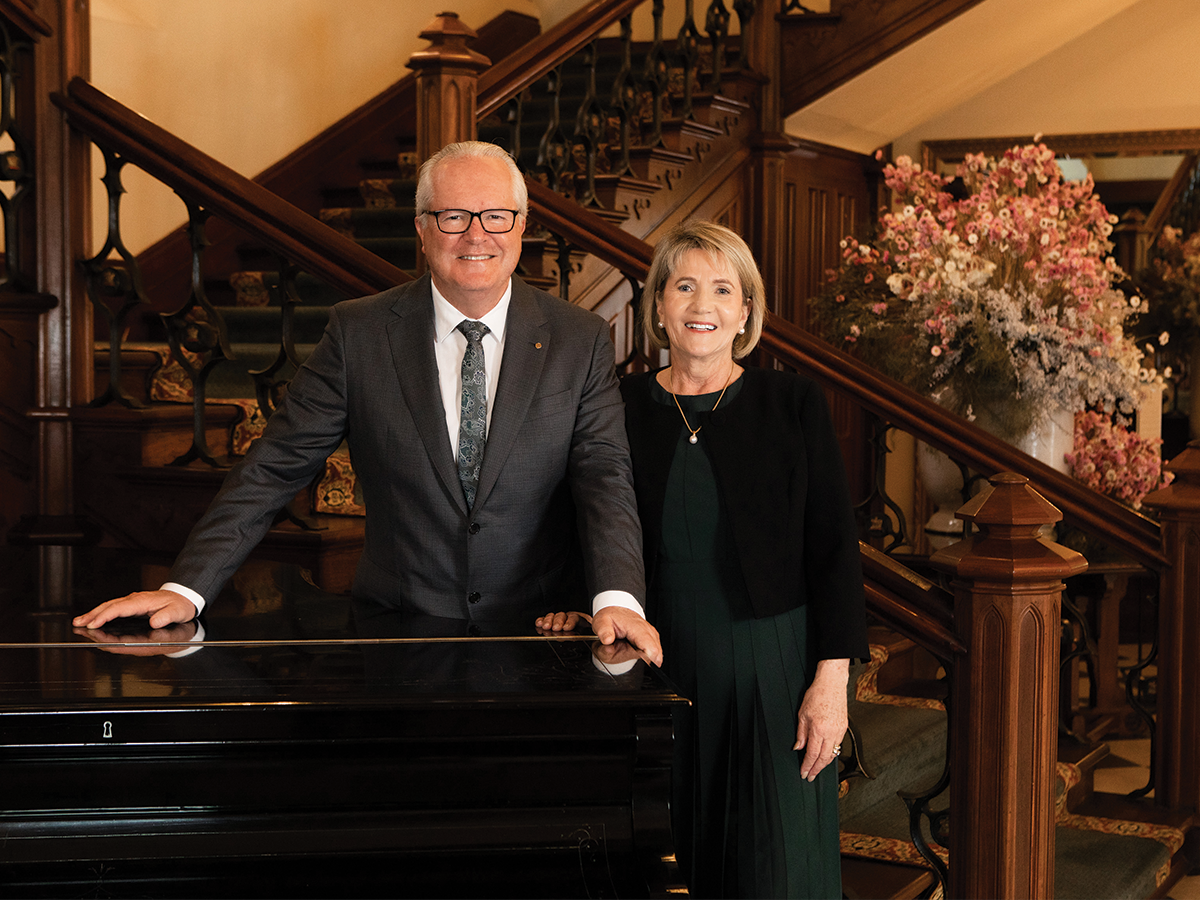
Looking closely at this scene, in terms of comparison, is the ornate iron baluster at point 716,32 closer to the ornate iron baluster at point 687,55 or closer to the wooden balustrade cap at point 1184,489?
the ornate iron baluster at point 687,55

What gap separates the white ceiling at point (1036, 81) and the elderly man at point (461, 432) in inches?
177

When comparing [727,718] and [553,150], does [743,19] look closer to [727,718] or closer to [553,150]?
[553,150]

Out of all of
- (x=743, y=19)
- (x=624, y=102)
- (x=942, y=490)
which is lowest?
(x=942, y=490)

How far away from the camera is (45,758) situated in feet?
4.37

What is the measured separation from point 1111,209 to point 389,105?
5815mm

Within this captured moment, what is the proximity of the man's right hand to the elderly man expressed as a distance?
8cm

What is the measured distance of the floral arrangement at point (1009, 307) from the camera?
4176 millimetres

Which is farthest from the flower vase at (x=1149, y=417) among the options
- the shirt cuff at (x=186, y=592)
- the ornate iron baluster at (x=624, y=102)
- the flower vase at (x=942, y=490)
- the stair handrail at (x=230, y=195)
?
the shirt cuff at (x=186, y=592)

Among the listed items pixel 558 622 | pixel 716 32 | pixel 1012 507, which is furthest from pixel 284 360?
pixel 716 32

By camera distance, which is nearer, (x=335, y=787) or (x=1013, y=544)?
(x=335, y=787)

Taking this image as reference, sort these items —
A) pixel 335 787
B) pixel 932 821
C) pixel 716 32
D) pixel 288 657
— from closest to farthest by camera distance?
1. pixel 335 787
2. pixel 288 657
3. pixel 932 821
4. pixel 716 32

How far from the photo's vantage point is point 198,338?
3.12 m

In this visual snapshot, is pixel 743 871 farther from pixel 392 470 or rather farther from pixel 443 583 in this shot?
pixel 392 470

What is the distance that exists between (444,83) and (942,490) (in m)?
2.38
